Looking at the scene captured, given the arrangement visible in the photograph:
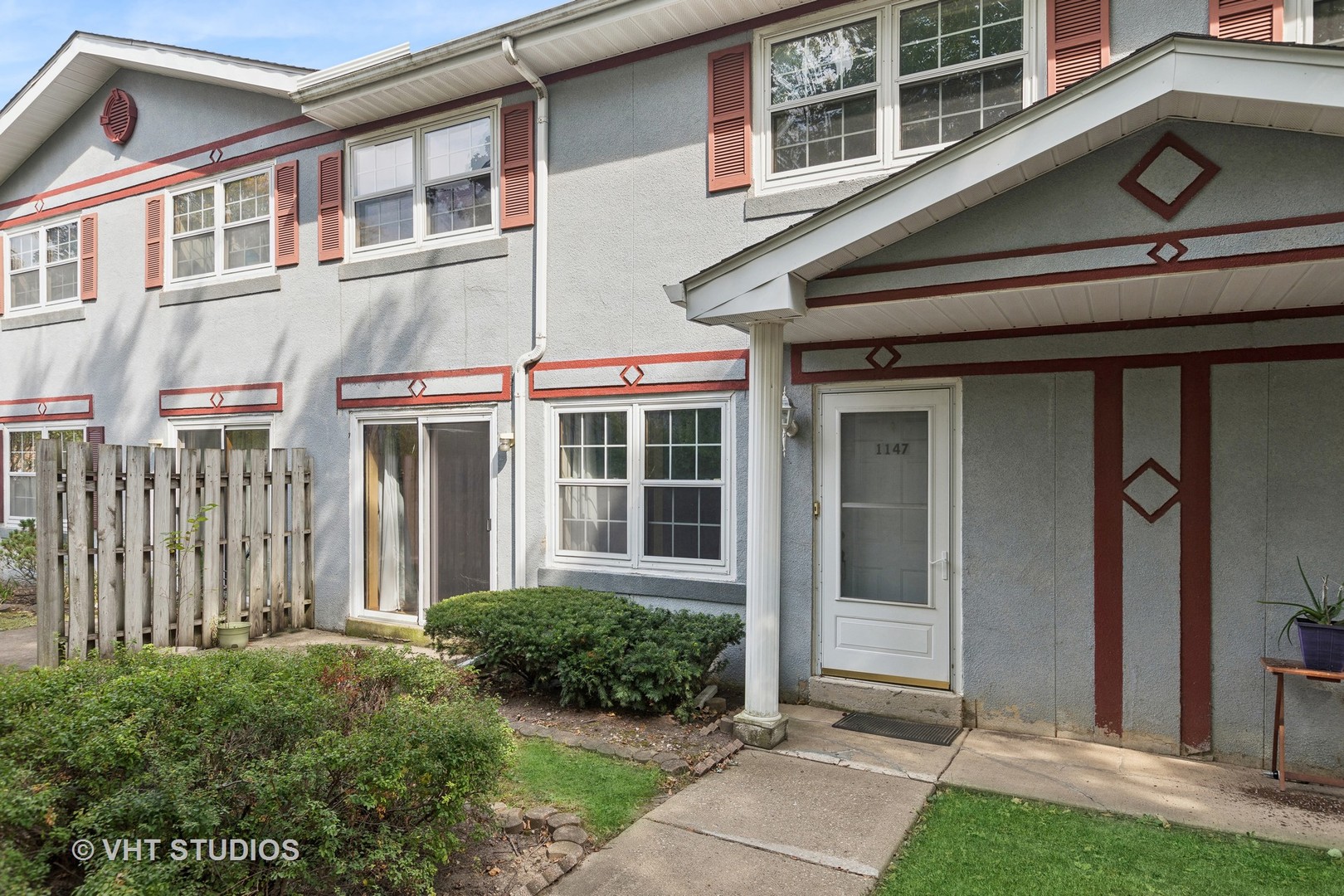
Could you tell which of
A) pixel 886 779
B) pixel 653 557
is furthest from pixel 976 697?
pixel 653 557

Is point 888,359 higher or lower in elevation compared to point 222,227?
lower

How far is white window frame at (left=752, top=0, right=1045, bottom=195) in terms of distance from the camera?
5594 mm

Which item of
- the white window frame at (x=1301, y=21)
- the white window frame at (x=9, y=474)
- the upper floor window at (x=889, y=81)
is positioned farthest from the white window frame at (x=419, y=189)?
the white window frame at (x=9, y=474)

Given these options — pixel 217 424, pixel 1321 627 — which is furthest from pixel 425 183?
pixel 1321 627

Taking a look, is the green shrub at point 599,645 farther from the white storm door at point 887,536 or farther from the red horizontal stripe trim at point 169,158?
the red horizontal stripe trim at point 169,158

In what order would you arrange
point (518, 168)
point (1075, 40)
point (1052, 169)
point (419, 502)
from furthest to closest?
point (419, 502) < point (518, 168) < point (1075, 40) < point (1052, 169)

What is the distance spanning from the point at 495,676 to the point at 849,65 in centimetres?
551

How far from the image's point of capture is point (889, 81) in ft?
19.9

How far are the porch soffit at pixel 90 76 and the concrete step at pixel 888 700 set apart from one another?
786cm

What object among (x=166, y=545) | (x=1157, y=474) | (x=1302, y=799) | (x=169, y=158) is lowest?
(x=1302, y=799)

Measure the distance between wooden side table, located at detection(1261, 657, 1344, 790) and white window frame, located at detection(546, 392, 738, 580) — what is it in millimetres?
3564

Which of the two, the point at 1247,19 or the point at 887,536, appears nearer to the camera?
the point at 1247,19

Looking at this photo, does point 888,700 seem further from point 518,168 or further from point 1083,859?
point 518,168

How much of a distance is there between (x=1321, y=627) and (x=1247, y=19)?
363 cm
